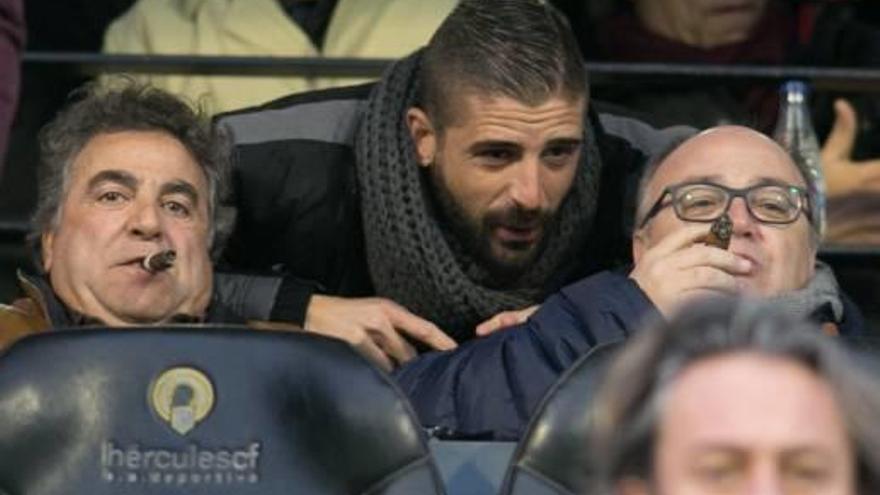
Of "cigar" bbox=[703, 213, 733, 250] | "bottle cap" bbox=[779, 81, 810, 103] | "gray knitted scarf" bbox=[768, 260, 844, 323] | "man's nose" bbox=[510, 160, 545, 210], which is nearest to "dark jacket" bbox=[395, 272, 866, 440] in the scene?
"cigar" bbox=[703, 213, 733, 250]

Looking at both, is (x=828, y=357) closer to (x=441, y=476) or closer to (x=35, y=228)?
(x=441, y=476)

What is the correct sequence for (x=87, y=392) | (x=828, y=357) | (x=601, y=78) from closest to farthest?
(x=828, y=357)
(x=87, y=392)
(x=601, y=78)

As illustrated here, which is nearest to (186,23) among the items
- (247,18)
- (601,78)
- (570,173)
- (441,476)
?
(247,18)

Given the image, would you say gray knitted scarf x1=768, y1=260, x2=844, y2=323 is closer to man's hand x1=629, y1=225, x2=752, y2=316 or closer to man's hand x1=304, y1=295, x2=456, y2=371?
man's hand x1=629, y1=225, x2=752, y2=316

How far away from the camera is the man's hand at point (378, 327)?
4.99m

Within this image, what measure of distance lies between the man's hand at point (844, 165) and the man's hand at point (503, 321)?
1.27 meters

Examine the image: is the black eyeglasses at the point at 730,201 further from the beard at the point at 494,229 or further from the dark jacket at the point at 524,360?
the beard at the point at 494,229

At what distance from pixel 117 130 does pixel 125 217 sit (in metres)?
0.20

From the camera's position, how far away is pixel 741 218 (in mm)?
4590

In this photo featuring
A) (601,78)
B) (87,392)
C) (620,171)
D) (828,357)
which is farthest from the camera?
(601,78)

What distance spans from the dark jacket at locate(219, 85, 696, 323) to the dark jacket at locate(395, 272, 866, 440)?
2.77 feet

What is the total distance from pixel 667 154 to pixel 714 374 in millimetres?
2412

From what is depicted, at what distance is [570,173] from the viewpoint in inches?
202

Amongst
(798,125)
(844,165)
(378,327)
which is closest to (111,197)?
(378,327)
